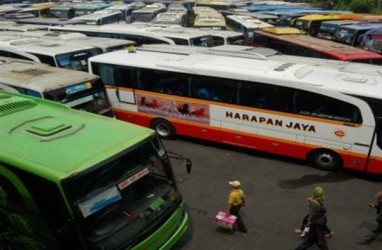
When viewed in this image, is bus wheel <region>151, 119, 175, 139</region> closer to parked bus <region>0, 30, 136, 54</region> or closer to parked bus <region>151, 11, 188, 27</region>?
parked bus <region>0, 30, 136, 54</region>

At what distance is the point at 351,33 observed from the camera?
884 inches

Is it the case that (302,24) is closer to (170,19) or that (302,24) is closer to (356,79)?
(170,19)

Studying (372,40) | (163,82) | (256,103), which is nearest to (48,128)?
(256,103)

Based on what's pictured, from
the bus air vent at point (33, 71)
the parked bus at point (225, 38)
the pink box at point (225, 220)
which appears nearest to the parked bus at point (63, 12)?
the parked bus at point (225, 38)

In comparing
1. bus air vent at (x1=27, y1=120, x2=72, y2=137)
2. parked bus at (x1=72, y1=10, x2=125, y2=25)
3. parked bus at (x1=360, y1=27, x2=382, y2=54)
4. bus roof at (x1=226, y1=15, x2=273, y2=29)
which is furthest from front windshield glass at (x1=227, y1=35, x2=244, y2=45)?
bus air vent at (x1=27, y1=120, x2=72, y2=137)

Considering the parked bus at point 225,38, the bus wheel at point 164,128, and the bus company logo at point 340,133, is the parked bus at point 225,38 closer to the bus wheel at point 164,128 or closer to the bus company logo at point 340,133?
the bus wheel at point 164,128

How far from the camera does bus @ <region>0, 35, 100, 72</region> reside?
15281mm

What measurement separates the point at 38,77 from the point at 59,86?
32.9 inches

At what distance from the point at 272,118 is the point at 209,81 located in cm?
209

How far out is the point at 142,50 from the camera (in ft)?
48.7

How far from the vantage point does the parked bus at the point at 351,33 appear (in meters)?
22.1

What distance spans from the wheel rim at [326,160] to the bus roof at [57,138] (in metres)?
6.04

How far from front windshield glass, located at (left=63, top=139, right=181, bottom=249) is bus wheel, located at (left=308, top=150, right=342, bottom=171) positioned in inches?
214

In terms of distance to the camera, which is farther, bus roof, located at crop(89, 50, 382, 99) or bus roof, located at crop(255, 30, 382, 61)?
bus roof, located at crop(255, 30, 382, 61)
